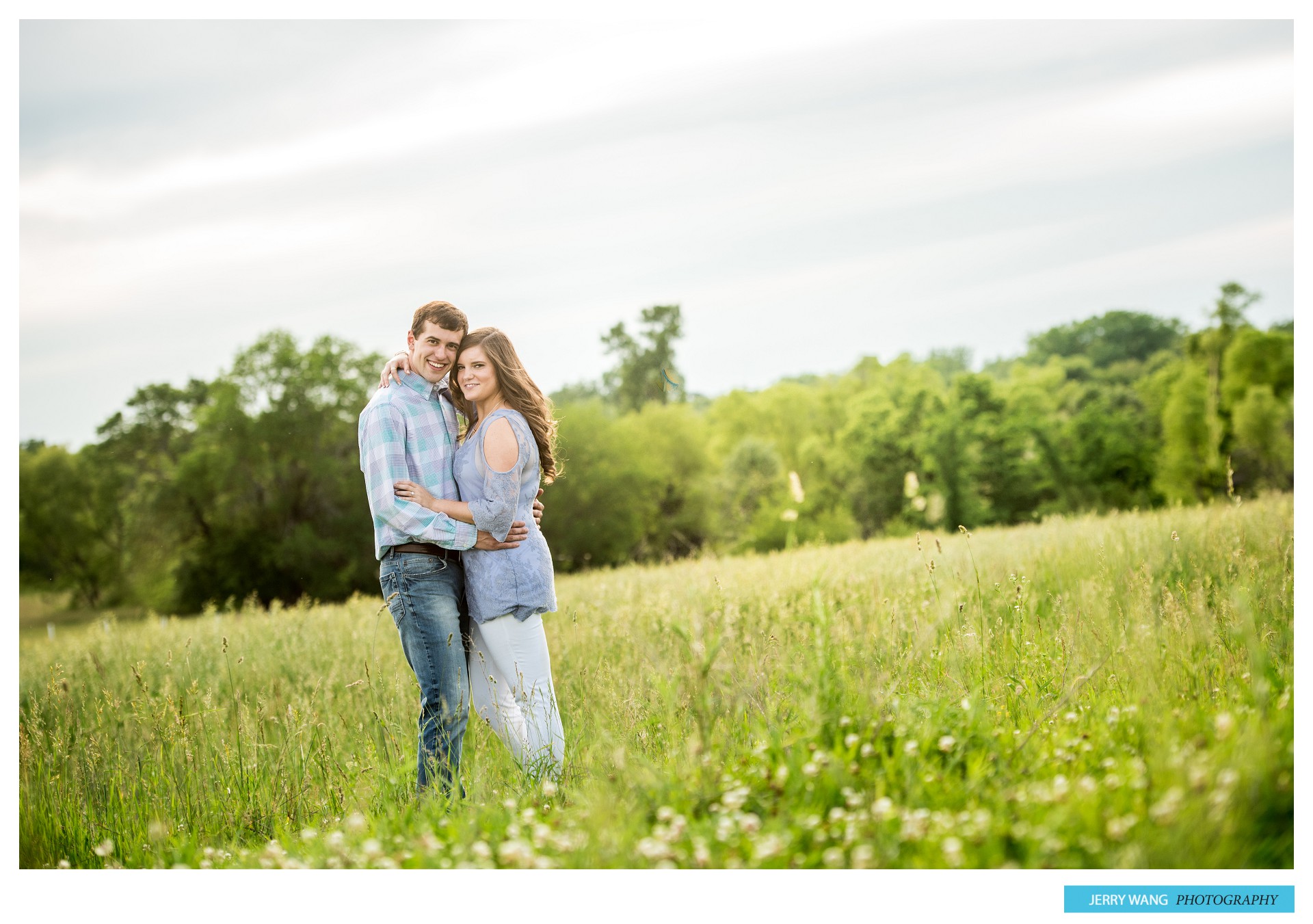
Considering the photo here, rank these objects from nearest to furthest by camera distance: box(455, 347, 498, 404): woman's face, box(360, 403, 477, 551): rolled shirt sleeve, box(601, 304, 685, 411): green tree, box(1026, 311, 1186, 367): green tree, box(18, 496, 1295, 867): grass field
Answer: box(18, 496, 1295, 867): grass field
box(360, 403, 477, 551): rolled shirt sleeve
box(455, 347, 498, 404): woman's face
box(601, 304, 685, 411): green tree
box(1026, 311, 1186, 367): green tree

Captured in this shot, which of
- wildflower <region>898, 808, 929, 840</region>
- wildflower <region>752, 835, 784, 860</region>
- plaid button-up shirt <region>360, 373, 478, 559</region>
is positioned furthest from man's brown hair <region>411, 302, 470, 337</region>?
wildflower <region>898, 808, 929, 840</region>

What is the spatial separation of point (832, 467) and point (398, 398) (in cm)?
4796

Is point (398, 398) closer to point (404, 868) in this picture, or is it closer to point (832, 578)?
point (404, 868)

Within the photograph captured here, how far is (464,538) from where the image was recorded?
13.1 ft

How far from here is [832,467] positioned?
50.6 m

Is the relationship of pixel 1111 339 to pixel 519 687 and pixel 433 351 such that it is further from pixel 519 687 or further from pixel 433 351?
pixel 519 687

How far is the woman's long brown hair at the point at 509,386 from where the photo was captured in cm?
418

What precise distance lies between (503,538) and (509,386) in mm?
754

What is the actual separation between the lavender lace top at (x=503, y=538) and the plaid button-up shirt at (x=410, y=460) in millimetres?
100

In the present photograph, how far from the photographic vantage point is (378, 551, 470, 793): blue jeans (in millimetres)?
3943

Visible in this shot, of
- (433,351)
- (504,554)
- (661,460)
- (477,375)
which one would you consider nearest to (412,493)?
(504,554)

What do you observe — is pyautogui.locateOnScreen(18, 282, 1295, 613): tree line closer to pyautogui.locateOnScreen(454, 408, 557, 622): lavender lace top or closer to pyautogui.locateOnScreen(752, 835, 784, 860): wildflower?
pyautogui.locateOnScreen(454, 408, 557, 622): lavender lace top

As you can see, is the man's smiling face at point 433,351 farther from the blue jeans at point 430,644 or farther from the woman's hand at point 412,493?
the blue jeans at point 430,644

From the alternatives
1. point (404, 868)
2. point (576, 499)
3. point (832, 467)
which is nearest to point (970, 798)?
point (404, 868)
